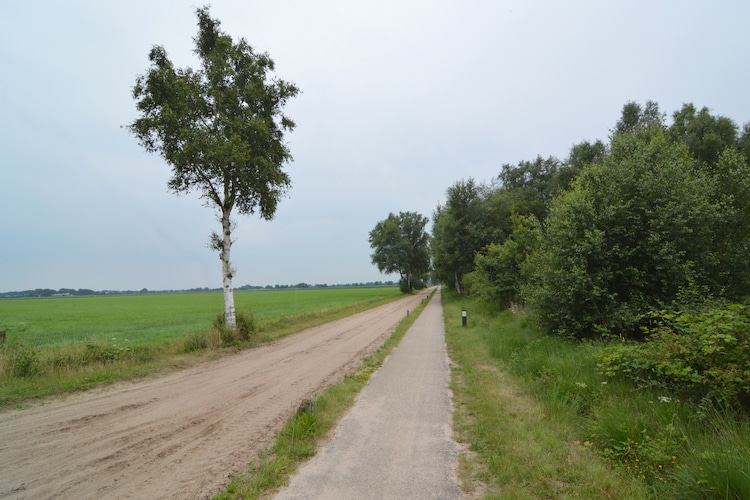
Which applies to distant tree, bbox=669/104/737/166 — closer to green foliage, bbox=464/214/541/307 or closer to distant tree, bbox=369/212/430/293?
green foliage, bbox=464/214/541/307

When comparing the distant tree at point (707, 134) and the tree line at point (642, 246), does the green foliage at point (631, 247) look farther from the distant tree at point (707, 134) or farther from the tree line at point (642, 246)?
the distant tree at point (707, 134)

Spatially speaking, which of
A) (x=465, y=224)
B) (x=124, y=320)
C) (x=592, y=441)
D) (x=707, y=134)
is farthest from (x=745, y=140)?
(x=124, y=320)

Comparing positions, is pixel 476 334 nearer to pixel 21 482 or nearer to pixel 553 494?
pixel 553 494

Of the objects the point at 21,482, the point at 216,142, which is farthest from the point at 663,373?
the point at 216,142

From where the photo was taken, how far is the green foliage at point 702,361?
13.9 ft

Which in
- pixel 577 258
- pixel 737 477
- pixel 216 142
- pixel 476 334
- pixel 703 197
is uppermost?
pixel 216 142

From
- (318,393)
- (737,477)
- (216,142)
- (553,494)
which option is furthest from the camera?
(216,142)

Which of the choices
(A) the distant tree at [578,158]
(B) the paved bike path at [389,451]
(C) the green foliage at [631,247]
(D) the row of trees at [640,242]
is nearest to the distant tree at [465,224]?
(A) the distant tree at [578,158]

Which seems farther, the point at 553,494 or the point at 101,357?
the point at 101,357

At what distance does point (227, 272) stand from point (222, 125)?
6.04m

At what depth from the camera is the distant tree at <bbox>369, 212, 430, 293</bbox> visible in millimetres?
64750

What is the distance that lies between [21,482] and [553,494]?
234 inches

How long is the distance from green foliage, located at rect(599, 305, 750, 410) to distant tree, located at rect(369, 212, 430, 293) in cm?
5861

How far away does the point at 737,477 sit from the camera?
3.00 metres
